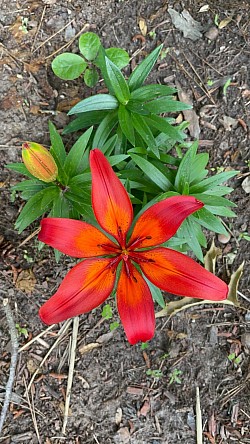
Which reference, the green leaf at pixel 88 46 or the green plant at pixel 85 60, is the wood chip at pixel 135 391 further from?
the green leaf at pixel 88 46

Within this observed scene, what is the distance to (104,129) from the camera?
7.93 ft

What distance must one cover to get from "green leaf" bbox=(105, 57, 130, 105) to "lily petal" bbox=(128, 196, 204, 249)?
824mm

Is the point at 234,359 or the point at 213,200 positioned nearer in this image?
the point at 213,200

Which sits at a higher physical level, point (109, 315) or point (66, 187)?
point (66, 187)

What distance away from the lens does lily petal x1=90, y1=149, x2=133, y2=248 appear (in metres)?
1.62

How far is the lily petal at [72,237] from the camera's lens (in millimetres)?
1667

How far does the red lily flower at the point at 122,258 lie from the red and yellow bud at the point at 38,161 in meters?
0.30

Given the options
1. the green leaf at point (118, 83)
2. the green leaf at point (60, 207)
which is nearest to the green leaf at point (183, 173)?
the green leaf at point (118, 83)

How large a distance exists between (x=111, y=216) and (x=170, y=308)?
1.33 m

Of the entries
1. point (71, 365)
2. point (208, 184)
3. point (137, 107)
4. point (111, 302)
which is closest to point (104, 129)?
point (137, 107)

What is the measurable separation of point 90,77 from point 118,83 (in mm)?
541

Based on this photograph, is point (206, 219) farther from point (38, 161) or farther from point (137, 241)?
point (38, 161)

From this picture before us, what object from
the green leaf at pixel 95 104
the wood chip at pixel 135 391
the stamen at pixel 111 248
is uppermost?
the green leaf at pixel 95 104

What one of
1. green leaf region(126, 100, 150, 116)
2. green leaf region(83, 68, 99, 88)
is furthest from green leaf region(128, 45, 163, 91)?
green leaf region(83, 68, 99, 88)
